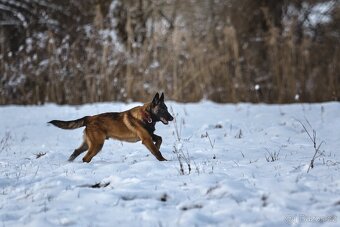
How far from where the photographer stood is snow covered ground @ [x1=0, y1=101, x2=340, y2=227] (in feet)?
12.3

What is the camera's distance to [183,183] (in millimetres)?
4508

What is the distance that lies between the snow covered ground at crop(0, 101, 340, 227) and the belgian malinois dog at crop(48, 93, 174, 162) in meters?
0.27

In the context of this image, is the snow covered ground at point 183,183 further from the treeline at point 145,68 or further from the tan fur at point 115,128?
the treeline at point 145,68

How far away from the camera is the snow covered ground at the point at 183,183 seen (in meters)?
3.74

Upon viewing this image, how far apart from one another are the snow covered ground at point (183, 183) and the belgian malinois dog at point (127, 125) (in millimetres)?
→ 266

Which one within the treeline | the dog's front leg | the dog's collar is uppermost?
the treeline

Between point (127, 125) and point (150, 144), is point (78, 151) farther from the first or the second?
point (150, 144)

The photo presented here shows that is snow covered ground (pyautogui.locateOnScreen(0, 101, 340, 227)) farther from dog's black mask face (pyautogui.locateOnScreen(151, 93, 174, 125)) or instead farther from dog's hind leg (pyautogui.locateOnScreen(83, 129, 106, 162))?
dog's black mask face (pyautogui.locateOnScreen(151, 93, 174, 125))

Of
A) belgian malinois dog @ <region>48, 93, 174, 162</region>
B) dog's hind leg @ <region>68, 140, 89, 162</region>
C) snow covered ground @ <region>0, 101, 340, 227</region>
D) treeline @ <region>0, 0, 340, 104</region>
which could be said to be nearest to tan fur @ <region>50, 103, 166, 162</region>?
belgian malinois dog @ <region>48, 93, 174, 162</region>

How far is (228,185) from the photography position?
13.9ft

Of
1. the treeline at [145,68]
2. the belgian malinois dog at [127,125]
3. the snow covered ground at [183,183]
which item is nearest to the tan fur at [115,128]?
the belgian malinois dog at [127,125]

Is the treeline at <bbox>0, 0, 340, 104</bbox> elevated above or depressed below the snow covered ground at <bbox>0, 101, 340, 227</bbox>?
above

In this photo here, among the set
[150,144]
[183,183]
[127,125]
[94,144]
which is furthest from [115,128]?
[183,183]

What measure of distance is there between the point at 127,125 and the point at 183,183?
1.67 m
